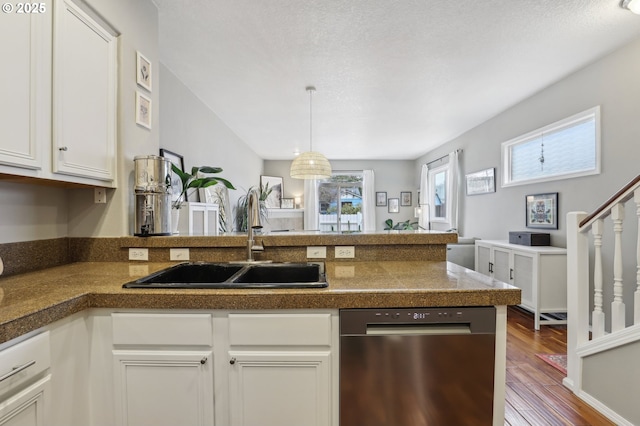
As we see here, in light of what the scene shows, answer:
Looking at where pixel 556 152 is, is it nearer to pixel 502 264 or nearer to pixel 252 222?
pixel 502 264

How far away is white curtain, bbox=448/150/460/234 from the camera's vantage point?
5488mm

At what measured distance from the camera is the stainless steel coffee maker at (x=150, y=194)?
1.64 meters

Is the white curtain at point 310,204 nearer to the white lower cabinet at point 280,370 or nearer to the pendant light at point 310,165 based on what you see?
the pendant light at point 310,165

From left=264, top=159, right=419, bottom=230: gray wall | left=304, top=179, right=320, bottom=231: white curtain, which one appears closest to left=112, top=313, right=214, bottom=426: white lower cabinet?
left=304, top=179, right=320, bottom=231: white curtain

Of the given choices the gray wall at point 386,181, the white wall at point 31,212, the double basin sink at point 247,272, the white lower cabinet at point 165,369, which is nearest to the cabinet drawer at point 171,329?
the white lower cabinet at point 165,369

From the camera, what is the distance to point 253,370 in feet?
3.53

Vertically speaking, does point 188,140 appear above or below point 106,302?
above

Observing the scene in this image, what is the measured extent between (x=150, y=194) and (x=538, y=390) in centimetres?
278

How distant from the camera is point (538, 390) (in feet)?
6.40

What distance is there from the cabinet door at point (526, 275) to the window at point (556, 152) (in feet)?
3.24

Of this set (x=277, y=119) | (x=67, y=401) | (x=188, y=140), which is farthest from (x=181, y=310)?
(x=277, y=119)

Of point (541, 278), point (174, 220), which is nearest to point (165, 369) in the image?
point (174, 220)

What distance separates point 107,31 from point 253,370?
1.87 metres

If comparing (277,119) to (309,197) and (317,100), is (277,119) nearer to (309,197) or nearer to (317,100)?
(317,100)
